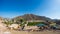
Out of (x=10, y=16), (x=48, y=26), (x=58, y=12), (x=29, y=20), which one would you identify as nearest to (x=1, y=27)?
(x=10, y=16)

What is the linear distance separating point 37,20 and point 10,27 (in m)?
0.99

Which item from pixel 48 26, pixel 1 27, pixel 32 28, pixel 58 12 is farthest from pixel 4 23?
pixel 58 12

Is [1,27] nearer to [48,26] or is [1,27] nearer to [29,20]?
[29,20]

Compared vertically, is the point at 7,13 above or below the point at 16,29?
above

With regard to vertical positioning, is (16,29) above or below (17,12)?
below

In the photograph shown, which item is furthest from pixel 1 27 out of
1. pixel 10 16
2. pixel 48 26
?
pixel 48 26

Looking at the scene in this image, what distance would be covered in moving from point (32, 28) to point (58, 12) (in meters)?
1.04

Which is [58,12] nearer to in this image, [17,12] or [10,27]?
[17,12]

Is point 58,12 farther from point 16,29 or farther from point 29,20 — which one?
point 16,29

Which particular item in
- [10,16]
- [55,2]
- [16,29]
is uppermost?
[55,2]

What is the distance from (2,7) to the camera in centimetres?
543

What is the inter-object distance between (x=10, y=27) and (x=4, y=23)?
0.26 meters

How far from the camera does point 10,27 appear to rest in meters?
5.54

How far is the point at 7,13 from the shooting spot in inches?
213
